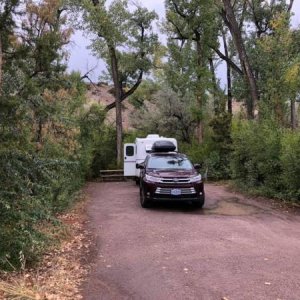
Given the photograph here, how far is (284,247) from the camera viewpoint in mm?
9484

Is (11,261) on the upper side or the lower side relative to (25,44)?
lower

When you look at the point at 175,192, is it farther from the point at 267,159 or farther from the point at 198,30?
the point at 198,30

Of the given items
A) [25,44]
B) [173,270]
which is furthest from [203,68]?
[173,270]

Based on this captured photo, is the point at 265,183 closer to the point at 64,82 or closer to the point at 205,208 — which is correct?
the point at 205,208

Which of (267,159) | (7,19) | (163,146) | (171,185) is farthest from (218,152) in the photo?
(7,19)

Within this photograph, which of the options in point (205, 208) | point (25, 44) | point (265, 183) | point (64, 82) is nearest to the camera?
point (25, 44)

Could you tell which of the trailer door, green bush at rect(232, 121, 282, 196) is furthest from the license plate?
the trailer door

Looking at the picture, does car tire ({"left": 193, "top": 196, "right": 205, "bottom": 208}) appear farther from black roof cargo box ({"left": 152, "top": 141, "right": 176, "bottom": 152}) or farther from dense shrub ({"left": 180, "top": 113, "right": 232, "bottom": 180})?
dense shrub ({"left": 180, "top": 113, "right": 232, "bottom": 180})

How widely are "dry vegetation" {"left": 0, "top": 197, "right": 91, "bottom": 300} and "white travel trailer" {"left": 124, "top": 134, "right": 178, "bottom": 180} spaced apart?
492 inches

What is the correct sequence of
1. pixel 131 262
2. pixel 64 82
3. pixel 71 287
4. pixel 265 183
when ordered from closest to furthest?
Result: pixel 71 287
pixel 131 262
pixel 64 82
pixel 265 183

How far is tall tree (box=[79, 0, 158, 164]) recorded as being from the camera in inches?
1183

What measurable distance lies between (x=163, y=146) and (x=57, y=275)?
48.3 feet

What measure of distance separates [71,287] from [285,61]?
26828 mm

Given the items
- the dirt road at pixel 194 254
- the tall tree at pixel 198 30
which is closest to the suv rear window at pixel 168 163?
the dirt road at pixel 194 254
